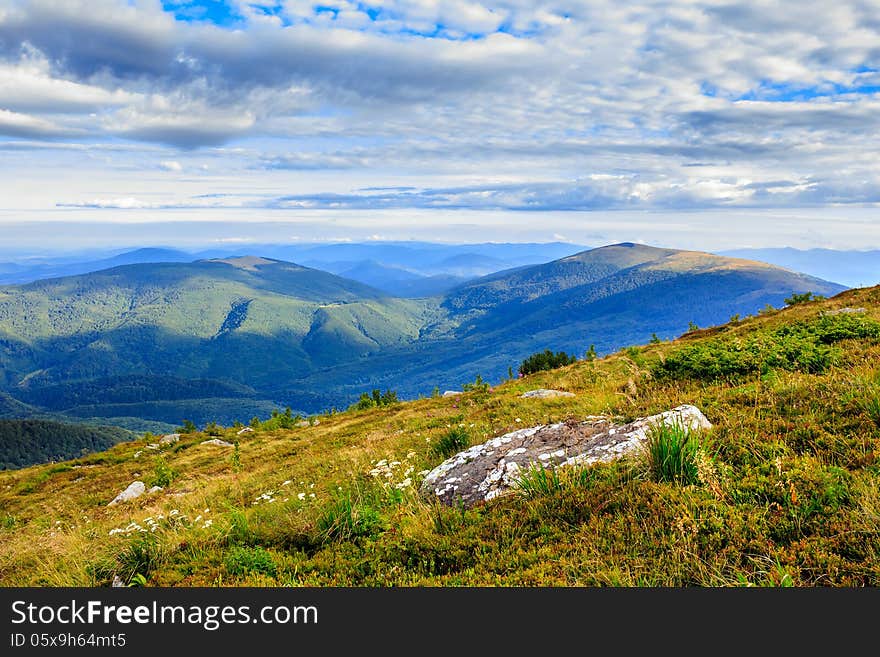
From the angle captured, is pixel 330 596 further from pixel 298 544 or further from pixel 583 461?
pixel 583 461

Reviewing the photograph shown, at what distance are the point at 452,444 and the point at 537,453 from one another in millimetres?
3944

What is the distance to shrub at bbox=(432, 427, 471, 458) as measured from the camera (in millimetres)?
12336

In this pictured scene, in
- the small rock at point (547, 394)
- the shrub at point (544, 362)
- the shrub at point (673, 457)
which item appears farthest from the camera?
the shrub at point (544, 362)

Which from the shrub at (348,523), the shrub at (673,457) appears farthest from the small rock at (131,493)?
the shrub at (673,457)

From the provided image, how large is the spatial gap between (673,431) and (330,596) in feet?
18.3

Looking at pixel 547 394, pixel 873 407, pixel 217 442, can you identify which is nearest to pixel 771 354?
pixel 873 407

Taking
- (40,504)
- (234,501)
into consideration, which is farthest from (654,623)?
(40,504)

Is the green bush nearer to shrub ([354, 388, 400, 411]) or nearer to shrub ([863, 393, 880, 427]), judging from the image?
shrub ([863, 393, 880, 427])

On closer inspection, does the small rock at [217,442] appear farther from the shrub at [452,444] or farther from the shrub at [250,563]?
the shrub at [250,563]

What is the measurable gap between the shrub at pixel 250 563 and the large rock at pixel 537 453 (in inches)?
119

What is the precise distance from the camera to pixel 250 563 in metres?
6.98

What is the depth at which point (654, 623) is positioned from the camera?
189 inches

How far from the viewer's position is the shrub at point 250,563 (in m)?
6.87

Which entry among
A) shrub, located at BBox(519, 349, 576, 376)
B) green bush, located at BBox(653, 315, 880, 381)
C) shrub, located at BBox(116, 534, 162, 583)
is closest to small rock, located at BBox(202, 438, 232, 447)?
shrub, located at BBox(519, 349, 576, 376)
